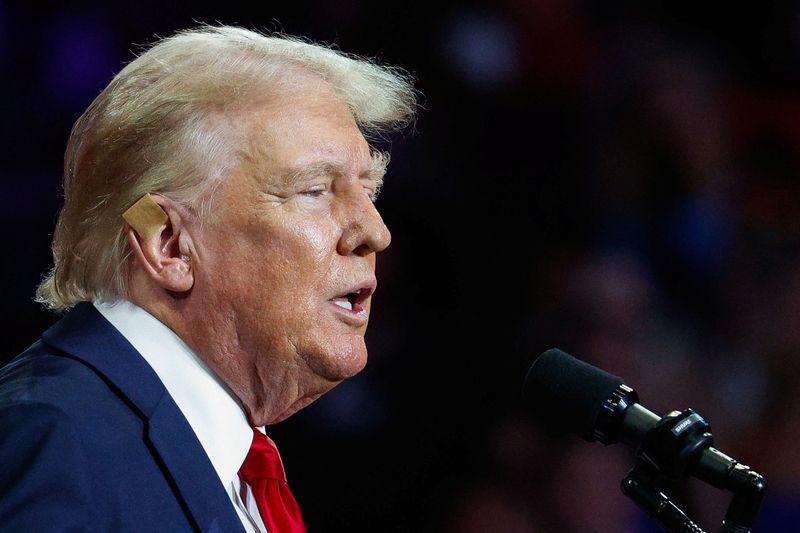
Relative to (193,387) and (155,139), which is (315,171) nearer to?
(155,139)

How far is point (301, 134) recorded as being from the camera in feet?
4.75

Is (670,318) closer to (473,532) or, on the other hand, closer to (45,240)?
(473,532)

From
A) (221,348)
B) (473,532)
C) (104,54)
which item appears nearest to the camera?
(221,348)

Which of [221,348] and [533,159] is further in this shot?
[533,159]

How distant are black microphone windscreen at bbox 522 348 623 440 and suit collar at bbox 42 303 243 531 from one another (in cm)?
48

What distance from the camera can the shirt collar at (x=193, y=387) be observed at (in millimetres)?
1341

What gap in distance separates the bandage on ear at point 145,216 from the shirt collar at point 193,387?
0.40 ft

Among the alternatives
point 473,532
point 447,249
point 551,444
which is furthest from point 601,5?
point 473,532

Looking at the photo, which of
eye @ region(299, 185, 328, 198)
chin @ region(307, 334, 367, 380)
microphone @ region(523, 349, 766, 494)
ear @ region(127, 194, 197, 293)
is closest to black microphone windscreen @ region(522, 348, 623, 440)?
microphone @ region(523, 349, 766, 494)

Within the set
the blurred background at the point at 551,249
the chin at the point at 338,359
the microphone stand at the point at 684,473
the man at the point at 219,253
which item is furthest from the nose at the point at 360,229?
the blurred background at the point at 551,249

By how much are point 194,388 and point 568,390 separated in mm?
575

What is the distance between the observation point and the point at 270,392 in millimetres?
1432

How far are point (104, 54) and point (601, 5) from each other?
138 centimetres

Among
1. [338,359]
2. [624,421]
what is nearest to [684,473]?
[624,421]
